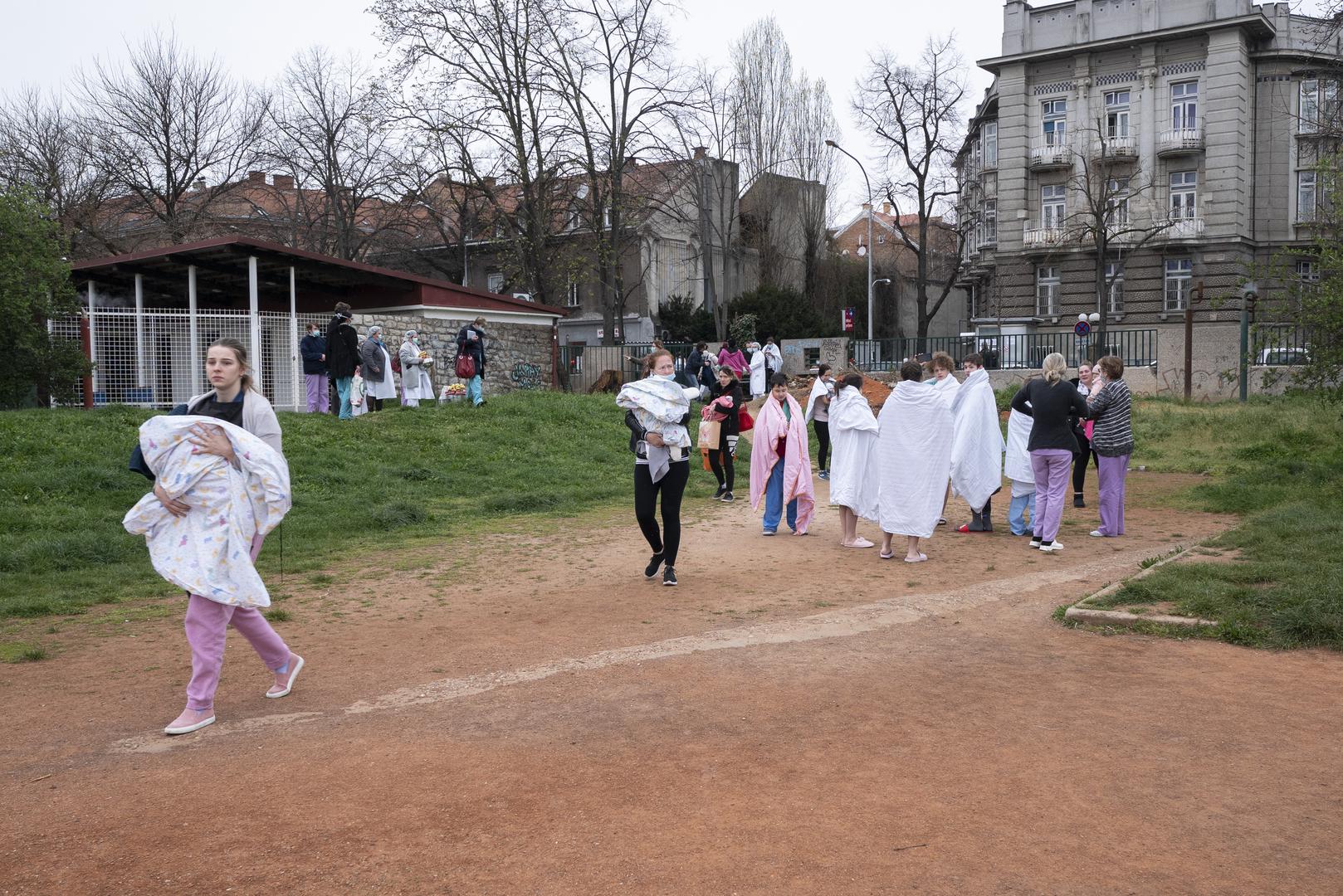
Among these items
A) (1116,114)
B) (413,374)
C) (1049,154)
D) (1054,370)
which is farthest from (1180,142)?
(1054,370)

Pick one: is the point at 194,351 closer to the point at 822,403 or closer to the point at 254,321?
the point at 254,321

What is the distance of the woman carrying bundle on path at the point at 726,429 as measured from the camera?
13.5 m

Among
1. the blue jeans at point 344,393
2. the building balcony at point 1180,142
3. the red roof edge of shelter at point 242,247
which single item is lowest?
the blue jeans at point 344,393

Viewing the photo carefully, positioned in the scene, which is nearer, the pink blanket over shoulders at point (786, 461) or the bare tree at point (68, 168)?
the pink blanket over shoulders at point (786, 461)

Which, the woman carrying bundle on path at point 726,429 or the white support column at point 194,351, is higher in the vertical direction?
the white support column at point 194,351

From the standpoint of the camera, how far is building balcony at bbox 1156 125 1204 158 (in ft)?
136

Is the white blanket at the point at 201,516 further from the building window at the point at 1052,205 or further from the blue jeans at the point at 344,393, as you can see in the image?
the building window at the point at 1052,205

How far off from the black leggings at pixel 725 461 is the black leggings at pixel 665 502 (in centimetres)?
547

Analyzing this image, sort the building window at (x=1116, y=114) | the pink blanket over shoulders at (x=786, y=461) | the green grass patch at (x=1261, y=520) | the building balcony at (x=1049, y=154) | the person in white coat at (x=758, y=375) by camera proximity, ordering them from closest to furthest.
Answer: the green grass patch at (x=1261, y=520) < the pink blanket over shoulders at (x=786, y=461) < the person in white coat at (x=758, y=375) < the building window at (x=1116, y=114) < the building balcony at (x=1049, y=154)

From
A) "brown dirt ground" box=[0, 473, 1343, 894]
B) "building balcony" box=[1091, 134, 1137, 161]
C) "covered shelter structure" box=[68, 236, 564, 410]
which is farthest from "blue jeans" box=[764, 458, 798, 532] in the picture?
"building balcony" box=[1091, 134, 1137, 161]

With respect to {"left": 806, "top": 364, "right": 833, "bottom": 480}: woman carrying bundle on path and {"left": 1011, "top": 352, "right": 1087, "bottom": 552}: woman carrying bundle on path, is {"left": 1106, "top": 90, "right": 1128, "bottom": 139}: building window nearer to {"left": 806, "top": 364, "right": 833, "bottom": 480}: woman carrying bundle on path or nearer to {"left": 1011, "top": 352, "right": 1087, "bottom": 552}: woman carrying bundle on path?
{"left": 806, "top": 364, "right": 833, "bottom": 480}: woman carrying bundle on path

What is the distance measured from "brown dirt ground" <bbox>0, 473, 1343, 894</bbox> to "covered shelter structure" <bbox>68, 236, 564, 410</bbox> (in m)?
14.8

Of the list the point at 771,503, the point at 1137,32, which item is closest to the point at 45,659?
the point at 771,503

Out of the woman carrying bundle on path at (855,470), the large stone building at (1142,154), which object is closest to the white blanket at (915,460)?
the woman carrying bundle on path at (855,470)
